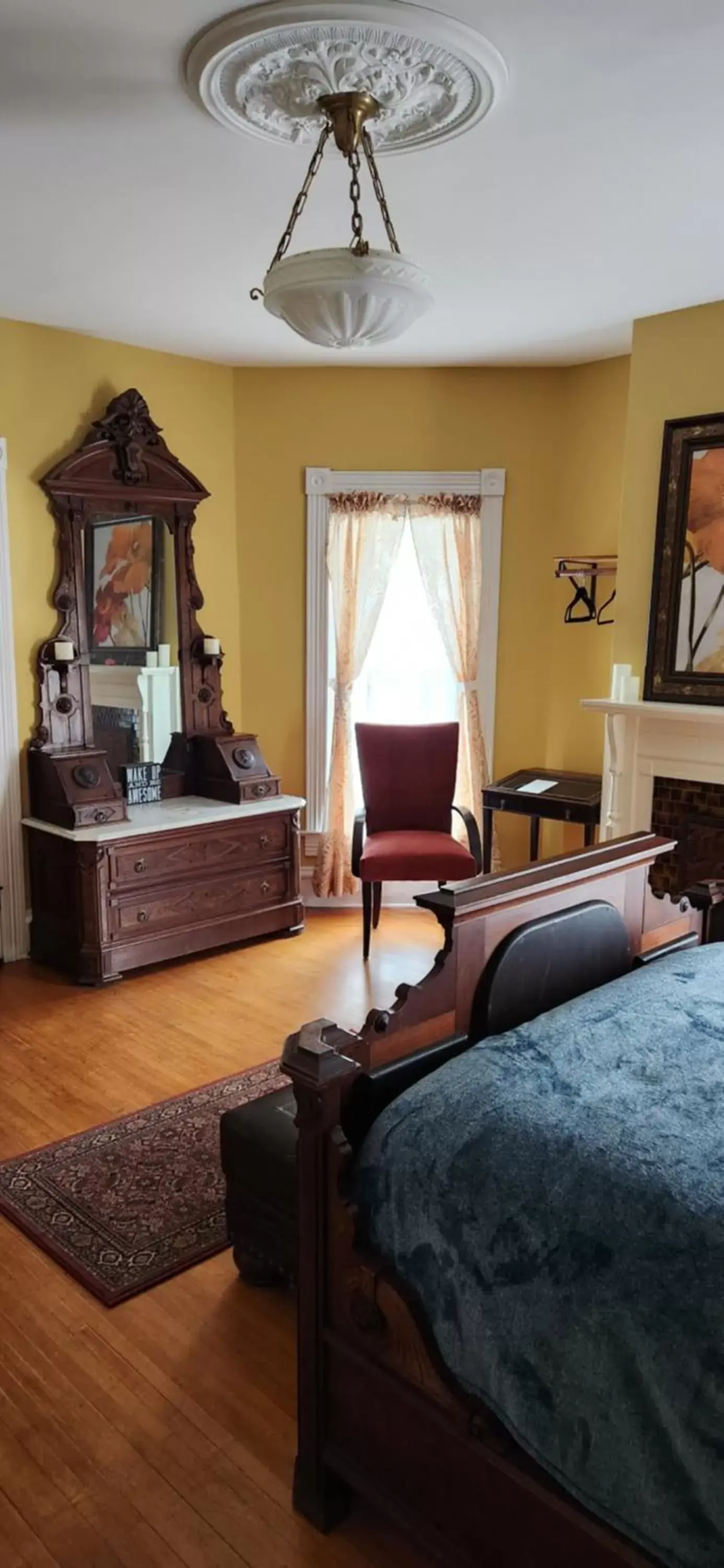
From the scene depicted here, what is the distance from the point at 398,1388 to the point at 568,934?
2.96 feet

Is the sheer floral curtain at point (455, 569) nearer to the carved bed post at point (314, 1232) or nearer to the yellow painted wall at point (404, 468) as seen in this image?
the yellow painted wall at point (404, 468)

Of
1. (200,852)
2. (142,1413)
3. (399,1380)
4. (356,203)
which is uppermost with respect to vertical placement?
(356,203)

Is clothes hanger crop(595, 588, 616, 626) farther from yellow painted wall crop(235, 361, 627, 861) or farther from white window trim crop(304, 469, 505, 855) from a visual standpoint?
white window trim crop(304, 469, 505, 855)

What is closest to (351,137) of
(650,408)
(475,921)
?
→ (475,921)

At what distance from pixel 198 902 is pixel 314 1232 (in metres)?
2.85

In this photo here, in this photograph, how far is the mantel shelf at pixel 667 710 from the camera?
3.85 m

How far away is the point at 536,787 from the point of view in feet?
15.5

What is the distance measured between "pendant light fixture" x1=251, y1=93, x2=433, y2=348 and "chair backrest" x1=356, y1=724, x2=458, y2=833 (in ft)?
8.30

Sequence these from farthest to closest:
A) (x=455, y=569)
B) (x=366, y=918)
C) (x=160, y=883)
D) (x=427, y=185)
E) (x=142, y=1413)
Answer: (x=455, y=569), (x=366, y=918), (x=160, y=883), (x=427, y=185), (x=142, y=1413)

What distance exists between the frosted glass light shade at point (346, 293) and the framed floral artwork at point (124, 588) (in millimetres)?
2363

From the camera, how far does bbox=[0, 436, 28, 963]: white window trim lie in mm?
4211

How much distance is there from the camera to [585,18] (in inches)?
80.4

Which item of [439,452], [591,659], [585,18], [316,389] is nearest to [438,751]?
[591,659]

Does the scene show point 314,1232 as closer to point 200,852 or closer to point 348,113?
point 348,113
